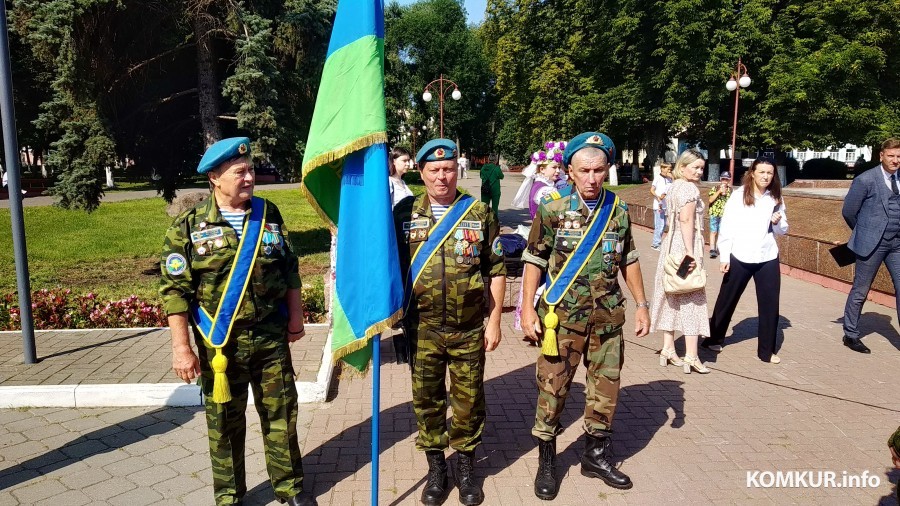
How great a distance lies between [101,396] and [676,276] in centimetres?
523

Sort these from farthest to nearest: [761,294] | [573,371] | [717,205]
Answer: [717,205], [761,294], [573,371]

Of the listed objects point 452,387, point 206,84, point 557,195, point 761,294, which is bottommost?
point 452,387

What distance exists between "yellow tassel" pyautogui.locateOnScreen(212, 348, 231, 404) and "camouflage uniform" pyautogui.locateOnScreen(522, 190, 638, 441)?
1.89 m

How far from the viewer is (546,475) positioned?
384cm

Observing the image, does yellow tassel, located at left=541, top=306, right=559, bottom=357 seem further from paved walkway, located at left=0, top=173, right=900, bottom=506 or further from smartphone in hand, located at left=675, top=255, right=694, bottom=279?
smartphone in hand, located at left=675, top=255, right=694, bottom=279

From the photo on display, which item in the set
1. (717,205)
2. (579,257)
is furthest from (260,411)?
(717,205)

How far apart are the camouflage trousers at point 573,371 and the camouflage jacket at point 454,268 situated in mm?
566

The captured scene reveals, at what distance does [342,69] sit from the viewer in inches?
141

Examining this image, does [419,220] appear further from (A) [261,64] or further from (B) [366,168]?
(A) [261,64]

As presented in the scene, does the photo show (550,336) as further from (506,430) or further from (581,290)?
(506,430)

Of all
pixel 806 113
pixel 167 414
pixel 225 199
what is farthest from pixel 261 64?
pixel 806 113

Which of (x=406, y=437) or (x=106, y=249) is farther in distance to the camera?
(x=106, y=249)

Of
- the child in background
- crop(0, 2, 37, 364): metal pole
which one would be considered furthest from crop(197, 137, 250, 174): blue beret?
the child in background

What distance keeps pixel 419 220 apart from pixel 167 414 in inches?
114
